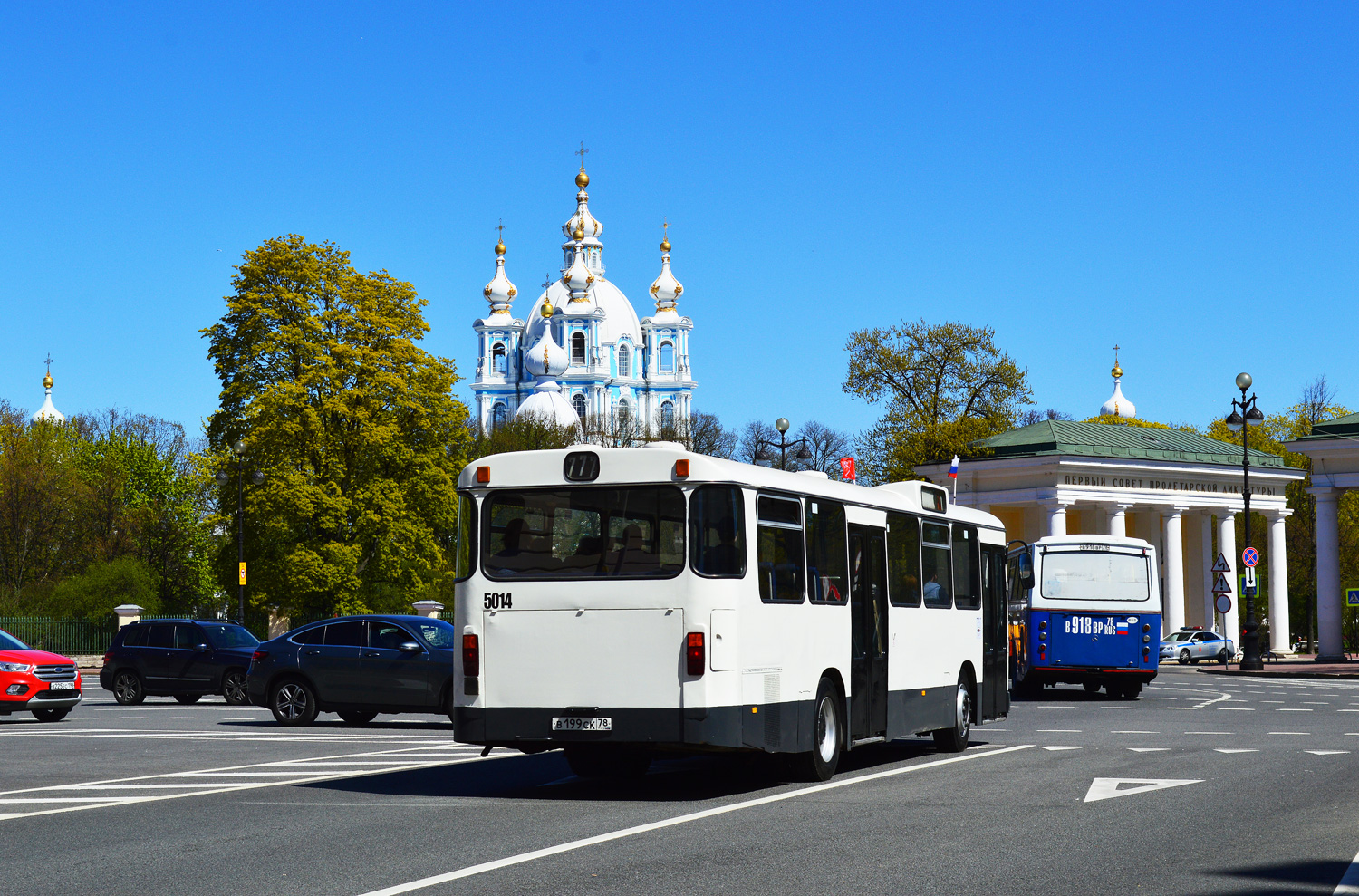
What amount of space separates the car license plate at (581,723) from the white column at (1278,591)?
56083mm

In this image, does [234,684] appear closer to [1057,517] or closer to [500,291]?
[1057,517]

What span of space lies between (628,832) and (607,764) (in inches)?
172

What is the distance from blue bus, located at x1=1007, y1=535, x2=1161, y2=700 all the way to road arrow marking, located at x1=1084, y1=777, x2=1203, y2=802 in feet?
56.3

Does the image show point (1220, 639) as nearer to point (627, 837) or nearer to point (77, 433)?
point (627, 837)

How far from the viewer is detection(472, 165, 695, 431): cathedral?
487ft

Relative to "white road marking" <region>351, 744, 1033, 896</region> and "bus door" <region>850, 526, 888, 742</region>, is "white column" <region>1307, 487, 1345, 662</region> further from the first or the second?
"bus door" <region>850, 526, 888, 742</region>

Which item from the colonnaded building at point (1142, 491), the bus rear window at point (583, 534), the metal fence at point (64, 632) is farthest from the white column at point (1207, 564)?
the bus rear window at point (583, 534)

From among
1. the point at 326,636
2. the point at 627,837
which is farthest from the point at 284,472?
the point at 627,837

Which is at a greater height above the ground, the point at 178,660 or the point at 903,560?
the point at 903,560

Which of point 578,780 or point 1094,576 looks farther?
point 1094,576

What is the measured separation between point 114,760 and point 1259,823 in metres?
11.9

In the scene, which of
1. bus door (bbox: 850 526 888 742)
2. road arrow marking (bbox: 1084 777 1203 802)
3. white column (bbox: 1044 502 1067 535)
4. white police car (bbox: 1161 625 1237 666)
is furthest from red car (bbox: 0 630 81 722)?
white police car (bbox: 1161 625 1237 666)

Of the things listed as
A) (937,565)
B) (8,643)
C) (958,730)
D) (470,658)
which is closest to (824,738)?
(470,658)

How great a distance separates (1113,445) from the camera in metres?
65.1
